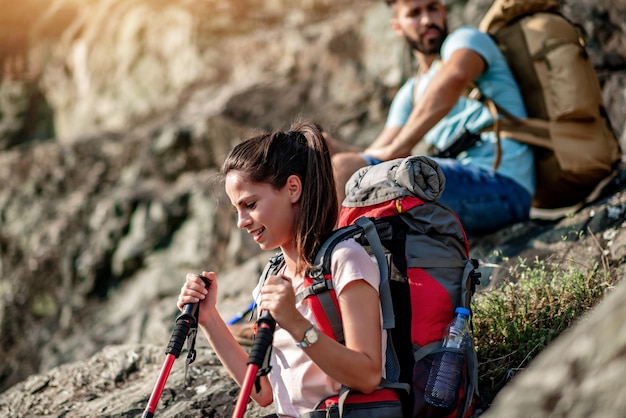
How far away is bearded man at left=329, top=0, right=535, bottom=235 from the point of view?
509 centimetres

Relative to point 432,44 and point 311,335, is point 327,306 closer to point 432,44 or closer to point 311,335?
point 311,335

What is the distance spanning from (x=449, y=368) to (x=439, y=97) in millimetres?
2643

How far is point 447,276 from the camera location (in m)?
3.17

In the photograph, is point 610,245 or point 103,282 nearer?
point 610,245

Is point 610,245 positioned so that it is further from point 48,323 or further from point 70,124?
point 70,124

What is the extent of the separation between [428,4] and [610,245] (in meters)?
2.41

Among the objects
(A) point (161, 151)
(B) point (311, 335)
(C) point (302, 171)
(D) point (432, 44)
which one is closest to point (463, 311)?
(B) point (311, 335)

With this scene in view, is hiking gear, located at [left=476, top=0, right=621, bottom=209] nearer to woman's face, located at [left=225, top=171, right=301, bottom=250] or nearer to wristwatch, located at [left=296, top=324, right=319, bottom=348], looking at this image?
woman's face, located at [left=225, top=171, right=301, bottom=250]

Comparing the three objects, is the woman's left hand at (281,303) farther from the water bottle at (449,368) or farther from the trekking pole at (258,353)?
the water bottle at (449,368)

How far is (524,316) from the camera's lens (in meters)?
3.89

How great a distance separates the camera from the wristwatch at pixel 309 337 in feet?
8.41

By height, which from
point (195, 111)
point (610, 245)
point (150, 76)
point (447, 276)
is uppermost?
point (150, 76)

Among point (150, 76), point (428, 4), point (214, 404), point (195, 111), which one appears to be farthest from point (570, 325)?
point (150, 76)

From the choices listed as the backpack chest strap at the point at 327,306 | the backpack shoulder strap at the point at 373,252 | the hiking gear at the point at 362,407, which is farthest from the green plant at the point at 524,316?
the backpack chest strap at the point at 327,306
